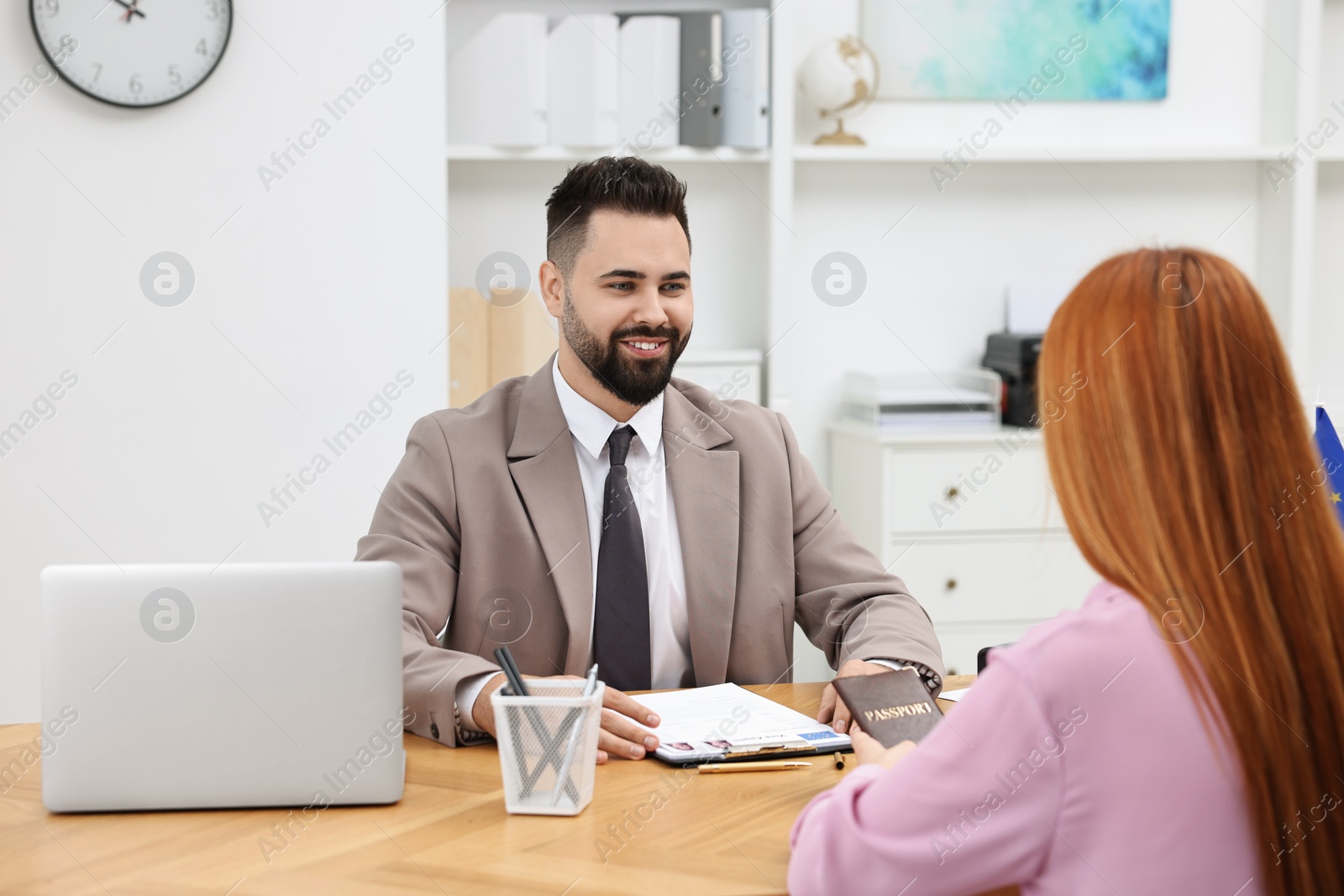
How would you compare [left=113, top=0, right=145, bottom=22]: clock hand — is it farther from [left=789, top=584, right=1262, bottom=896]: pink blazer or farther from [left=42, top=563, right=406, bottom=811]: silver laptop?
[left=789, top=584, right=1262, bottom=896]: pink blazer

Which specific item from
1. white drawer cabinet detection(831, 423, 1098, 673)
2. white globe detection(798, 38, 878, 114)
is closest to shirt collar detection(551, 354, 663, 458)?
white drawer cabinet detection(831, 423, 1098, 673)

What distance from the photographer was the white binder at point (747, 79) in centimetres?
306

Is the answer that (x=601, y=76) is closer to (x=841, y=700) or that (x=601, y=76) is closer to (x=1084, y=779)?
(x=841, y=700)

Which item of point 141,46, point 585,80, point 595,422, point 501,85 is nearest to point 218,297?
point 141,46

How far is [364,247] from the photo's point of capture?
2.79m

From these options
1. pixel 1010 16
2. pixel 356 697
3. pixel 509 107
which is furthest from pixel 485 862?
pixel 1010 16

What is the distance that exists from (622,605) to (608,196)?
68cm

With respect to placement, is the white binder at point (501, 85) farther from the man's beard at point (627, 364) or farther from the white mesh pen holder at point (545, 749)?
the white mesh pen holder at point (545, 749)

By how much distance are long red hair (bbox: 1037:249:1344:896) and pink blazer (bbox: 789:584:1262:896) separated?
17 mm

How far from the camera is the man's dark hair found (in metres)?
1.88

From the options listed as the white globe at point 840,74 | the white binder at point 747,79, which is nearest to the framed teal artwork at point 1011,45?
the white globe at point 840,74

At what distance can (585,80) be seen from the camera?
3.04 meters

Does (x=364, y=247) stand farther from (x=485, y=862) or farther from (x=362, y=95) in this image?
(x=485, y=862)

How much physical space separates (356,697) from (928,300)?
272cm
